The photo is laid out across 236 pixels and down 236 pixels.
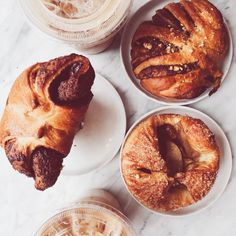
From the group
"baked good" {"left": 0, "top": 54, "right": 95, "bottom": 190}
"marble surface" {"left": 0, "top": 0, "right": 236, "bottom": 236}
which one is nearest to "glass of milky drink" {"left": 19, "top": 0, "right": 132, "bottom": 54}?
"baked good" {"left": 0, "top": 54, "right": 95, "bottom": 190}

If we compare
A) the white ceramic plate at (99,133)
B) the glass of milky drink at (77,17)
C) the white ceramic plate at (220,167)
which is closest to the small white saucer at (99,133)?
the white ceramic plate at (99,133)

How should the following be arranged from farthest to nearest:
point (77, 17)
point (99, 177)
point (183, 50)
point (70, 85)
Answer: point (99, 177) → point (183, 50) → point (77, 17) → point (70, 85)

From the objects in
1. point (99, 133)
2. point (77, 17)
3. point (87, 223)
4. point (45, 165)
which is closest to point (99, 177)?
point (99, 133)

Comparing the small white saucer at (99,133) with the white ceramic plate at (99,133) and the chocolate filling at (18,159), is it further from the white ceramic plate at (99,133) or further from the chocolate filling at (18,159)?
the chocolate filling at (18,159)

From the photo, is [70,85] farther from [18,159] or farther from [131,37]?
[131,37]

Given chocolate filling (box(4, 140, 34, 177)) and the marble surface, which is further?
the marble surface

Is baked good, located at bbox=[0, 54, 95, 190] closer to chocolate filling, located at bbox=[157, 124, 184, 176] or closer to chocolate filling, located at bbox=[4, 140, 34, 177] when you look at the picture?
chocolate filling, located at bbox=[4, 140, 34, 177]
